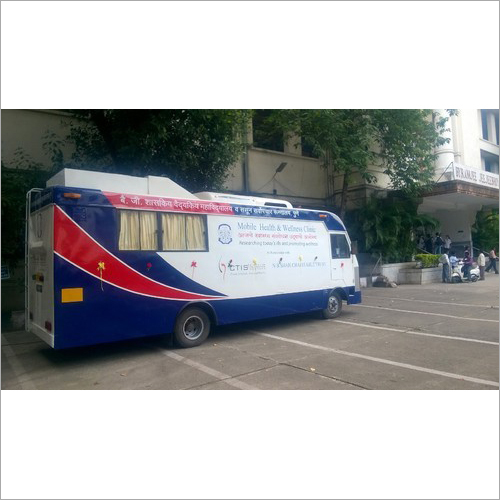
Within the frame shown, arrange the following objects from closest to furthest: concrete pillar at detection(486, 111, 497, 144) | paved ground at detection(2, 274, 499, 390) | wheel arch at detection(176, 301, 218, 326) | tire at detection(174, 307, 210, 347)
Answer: paved ground at detection(2, 274, 499, 390) → tire at detection(174, 307, 210, 347) → wheel arch at detection(176, 301, 218, 326) → concrete pillar at detection(486, 111, 497, 144)

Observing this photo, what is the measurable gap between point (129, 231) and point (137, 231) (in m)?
0.14

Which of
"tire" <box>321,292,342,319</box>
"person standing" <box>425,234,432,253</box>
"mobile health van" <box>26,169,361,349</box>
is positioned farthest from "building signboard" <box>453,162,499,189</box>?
"mobile health van" <box>26,169,361,349</box>

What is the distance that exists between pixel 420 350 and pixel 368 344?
93 centimetres

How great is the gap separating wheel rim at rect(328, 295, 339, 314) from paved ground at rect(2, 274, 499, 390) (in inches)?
13.5

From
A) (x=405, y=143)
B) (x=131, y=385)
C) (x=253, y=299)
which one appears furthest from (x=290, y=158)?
(x=131, y=385)

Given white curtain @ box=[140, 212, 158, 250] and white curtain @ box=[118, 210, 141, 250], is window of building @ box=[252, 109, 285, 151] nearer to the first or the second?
white curtain @ box=[140, 212, 158, 250]

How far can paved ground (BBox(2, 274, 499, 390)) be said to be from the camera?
5668 millimetres

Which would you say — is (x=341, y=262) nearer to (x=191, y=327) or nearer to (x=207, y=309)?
(x=207, y=309)

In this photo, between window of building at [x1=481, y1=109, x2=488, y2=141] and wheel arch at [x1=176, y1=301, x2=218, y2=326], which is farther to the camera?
window of building at [x1=481, y1=109, x2=488, y2=141]

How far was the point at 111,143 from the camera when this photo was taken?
10.5 meters

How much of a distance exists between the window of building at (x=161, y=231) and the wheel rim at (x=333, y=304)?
416 cm

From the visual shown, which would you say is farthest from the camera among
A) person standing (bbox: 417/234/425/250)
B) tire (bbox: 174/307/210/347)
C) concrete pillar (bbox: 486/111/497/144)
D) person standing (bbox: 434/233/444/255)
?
concrete pillar (bbox: 486/111/497/144)

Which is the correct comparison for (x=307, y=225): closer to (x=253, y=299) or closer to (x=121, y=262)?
(x=253, y=299)

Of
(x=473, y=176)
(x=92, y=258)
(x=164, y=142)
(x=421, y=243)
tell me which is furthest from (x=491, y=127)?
(x=92, y=258)
